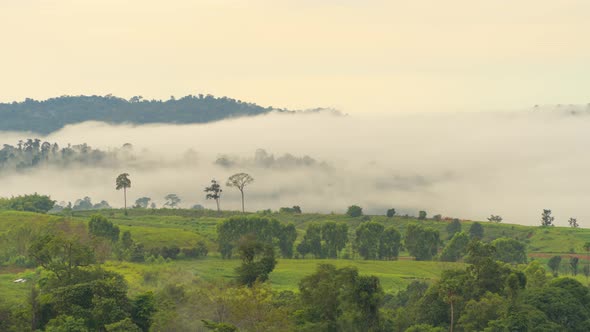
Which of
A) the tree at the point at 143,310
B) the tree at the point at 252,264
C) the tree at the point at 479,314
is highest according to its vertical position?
the tree at the point at 252,264

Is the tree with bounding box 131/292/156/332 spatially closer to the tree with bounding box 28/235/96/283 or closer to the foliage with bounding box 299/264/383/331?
the tree with bounding box 28/235/96/283

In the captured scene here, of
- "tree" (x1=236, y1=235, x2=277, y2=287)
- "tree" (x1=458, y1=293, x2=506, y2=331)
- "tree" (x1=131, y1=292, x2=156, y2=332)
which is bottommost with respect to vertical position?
"tree" (x1=458, y1=293, x2=506, y2=331)

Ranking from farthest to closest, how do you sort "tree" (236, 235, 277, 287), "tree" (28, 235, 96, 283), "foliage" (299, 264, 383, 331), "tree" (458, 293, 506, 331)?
1. "tree" (236, 235, 277, 287)
2. "tree" (458, 293, 506, 331)
3. "tree" (28, 235, 96, 283)
4. "foliage" (299, 264, 383, 331)

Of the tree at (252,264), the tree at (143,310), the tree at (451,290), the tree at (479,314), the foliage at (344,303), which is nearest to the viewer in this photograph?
the tree at (143,310)

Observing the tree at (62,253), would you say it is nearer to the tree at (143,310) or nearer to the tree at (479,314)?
the tree at (143,310)

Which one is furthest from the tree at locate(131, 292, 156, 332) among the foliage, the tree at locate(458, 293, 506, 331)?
the tree at locate(458, 293, 506, 331)

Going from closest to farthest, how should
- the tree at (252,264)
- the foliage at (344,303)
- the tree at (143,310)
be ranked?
the tree at (143,310)
the foliage at (344,303)
the tree at (252,264)

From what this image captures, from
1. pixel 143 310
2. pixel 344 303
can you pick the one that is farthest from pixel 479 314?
pixel 143 310

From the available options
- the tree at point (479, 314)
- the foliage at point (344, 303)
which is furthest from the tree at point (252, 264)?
the tree at point (479, 314)

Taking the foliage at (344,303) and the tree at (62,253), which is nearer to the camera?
the foliage at (344,303)

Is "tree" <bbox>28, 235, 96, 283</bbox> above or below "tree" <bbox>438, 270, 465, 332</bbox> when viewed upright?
above

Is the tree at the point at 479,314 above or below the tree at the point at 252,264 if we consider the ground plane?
below

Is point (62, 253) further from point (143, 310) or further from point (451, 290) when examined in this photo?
point (451, 290)

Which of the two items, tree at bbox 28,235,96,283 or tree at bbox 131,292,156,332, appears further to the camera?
tree at bbox 28,235,96,283
